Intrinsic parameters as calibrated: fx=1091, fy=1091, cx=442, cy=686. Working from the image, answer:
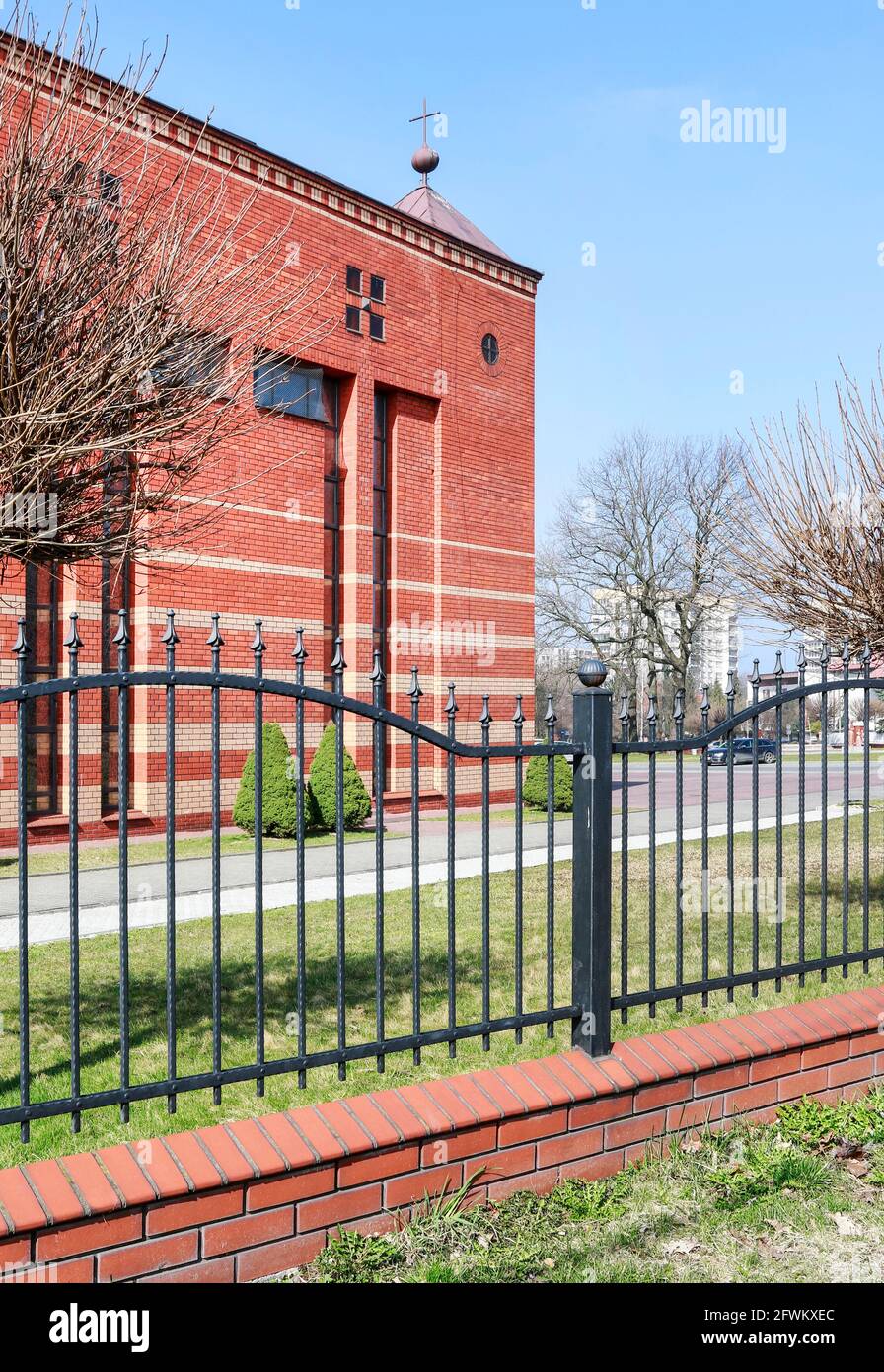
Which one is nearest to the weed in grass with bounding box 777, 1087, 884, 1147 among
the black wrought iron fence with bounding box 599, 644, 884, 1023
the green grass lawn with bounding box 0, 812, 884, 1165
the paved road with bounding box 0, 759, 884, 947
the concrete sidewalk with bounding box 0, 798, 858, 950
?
the black wrought iron fence with bounding box 599, 644, 884, 1023

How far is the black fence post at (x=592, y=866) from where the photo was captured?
4.03 meters

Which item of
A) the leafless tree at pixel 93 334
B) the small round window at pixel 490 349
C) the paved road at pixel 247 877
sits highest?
the small round window at pixel 490 349

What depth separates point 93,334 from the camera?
11.8 feet

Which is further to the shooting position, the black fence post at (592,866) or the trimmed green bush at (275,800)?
the trimmed green bush at (275,800)

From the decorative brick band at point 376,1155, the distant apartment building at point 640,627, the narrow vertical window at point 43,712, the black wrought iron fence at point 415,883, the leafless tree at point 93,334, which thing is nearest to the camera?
the decorative brick band at point 376,1155

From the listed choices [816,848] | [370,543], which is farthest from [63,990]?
[370,543]

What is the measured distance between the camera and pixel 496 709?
65.0ft

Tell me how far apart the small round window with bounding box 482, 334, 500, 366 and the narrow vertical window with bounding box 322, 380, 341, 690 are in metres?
3.33

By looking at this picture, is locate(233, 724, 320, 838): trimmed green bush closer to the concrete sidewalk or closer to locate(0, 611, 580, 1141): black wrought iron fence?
the concrete sidewalk

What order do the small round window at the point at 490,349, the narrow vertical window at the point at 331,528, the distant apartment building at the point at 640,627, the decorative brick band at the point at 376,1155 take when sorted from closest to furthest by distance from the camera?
the decorative brick band at the point at 376,1155 → the narrow vertical window at the point at 331,528 → the small round window at the point at 490,349 → the distant apartment building at the point at 640,627

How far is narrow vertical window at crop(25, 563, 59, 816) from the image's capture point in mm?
14047

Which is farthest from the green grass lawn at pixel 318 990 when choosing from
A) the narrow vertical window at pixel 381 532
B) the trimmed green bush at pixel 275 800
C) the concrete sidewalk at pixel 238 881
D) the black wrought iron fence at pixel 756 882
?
the narrow vertical window at pixel 381 532

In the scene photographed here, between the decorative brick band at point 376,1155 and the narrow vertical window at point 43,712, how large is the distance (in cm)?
1157

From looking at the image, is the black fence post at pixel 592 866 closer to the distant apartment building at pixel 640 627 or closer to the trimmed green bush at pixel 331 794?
the trimmed green bush at pixel 331 794
